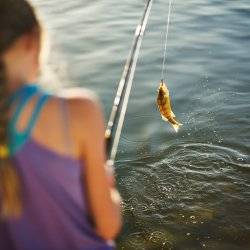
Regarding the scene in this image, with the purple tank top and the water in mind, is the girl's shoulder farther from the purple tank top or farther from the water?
the water

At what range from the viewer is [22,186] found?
1.61 m

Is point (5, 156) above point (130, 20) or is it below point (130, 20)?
above

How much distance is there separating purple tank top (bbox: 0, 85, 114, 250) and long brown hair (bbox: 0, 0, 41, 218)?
0.03 m

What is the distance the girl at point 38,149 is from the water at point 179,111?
0.52 meters

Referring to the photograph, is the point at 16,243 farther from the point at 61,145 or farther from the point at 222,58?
the point at 222,58

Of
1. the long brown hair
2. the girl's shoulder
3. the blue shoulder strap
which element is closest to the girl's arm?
the girl's shoulder

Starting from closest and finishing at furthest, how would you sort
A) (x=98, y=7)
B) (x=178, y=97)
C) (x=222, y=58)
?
(x=178, y=97) < (x=222, y=58) < (x=98, y=7)

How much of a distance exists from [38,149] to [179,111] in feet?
20.4

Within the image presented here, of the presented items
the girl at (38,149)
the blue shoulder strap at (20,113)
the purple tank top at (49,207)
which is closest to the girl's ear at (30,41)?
the girl at (38,149)

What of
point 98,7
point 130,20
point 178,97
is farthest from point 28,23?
point 98,7

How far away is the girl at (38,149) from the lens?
1.54 metres

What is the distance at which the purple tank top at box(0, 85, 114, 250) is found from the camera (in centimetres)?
157

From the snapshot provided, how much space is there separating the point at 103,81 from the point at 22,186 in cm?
714

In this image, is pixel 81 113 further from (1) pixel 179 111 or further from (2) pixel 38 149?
(1) pixel 179 111
